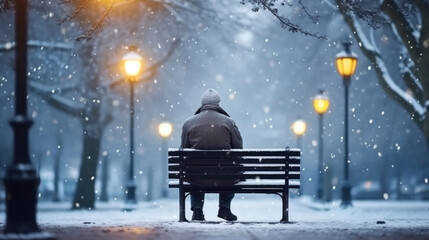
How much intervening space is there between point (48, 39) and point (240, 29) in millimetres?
6317

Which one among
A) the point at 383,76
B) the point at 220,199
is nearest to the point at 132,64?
the point at 383,76

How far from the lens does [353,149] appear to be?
153ft

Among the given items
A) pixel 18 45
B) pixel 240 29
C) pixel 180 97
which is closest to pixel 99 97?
pixel 240 29

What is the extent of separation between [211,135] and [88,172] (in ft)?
54.2

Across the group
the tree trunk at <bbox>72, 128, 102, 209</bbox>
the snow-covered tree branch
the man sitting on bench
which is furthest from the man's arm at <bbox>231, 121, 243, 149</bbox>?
the tree trunk at <bbox>72, 128, 102, 209</bbox>

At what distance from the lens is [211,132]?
14.1m

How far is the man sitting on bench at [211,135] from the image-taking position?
14.1m

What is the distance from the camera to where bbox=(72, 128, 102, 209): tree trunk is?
1182 inches

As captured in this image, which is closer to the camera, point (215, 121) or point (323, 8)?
point (215, 121)

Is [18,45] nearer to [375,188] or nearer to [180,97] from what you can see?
[180,97]

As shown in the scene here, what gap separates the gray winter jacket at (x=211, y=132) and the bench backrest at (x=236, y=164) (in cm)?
Answer: 44

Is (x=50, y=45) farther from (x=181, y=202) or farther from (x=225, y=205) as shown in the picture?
(x=181, y=202)

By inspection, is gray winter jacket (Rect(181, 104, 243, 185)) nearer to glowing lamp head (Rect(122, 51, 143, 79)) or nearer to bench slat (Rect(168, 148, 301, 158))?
bench slat (Rect(168, 148, 301, 158))

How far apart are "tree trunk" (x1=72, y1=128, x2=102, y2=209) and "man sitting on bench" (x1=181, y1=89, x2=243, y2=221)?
52.1ft
